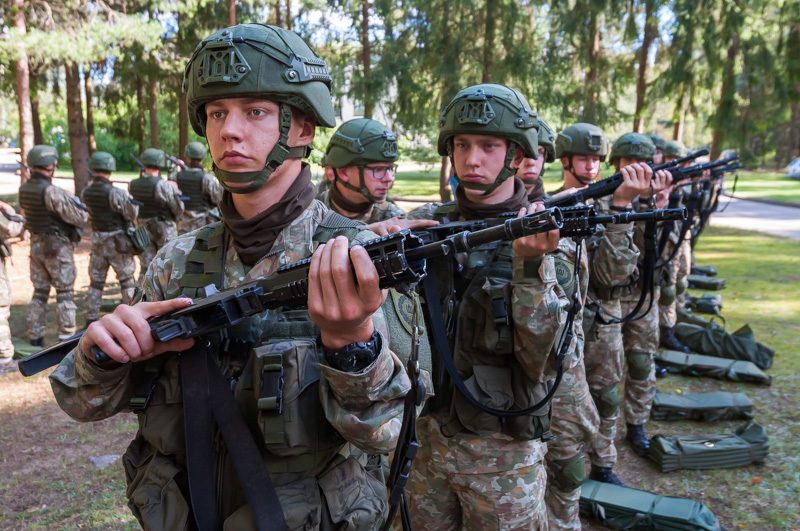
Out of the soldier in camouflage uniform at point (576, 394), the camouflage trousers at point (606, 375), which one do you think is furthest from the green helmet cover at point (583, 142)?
the camouflage trousers at point (606, 375)

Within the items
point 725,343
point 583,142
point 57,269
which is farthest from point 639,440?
point 57,269

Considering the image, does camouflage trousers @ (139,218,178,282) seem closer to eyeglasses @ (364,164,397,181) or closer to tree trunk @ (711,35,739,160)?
eyeglasses @ (364,164,397,181)

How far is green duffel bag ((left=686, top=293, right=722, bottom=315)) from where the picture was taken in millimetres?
9531

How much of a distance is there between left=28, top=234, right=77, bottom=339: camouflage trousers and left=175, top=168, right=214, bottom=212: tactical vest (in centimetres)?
306

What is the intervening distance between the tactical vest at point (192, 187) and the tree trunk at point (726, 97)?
11486 millimetres

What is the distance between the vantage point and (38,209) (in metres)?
8.01

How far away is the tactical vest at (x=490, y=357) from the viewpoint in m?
2.82

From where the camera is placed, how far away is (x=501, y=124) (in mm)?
3135

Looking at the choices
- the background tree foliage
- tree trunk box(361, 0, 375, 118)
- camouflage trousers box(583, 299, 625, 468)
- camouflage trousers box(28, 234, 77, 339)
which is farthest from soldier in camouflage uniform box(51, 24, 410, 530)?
tree trunk box(361, 0, 375, 118)

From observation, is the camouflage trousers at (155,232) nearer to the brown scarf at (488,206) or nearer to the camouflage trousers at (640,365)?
the camouflage trousers at (640,365)

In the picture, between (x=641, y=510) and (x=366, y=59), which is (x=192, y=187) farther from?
(x=641, y=510)

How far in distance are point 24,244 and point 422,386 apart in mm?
15973

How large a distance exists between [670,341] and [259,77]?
733cm

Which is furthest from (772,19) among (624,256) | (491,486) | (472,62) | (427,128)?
(491,486)
